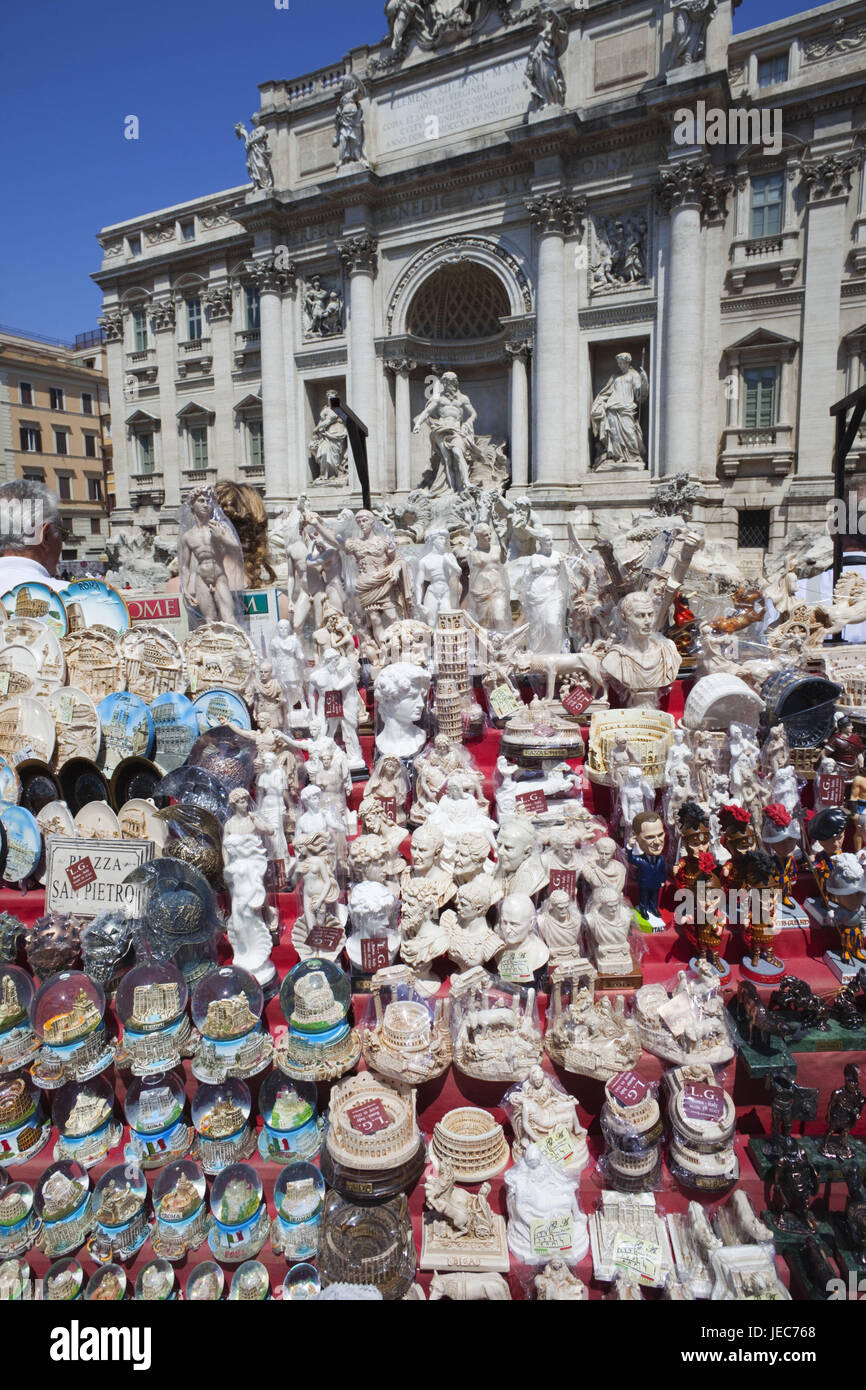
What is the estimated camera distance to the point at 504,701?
709 centimetres

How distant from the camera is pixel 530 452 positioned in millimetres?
18812

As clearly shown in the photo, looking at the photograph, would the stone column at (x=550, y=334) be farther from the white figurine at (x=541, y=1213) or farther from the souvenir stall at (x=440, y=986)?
the white figurine at (x=541, y=1213)

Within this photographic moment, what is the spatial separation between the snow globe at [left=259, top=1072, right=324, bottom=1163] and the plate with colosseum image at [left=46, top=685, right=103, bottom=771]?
355cm

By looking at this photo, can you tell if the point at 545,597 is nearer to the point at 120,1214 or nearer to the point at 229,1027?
the point at 229,1027

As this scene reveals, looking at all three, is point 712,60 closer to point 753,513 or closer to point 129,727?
point 753,513

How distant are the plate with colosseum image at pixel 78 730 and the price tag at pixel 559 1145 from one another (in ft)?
15.9

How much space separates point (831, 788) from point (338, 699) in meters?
4.09

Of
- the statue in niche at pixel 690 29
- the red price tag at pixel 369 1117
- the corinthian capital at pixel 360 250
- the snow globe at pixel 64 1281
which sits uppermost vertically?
the statue in niche at pixel 690 29

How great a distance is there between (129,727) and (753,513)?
1585 cm

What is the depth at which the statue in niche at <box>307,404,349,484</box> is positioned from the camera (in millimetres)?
21625

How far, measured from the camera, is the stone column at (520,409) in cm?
1836

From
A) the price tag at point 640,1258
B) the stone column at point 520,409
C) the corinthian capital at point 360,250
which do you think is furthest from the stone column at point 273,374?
the price tag at point 640,1258
